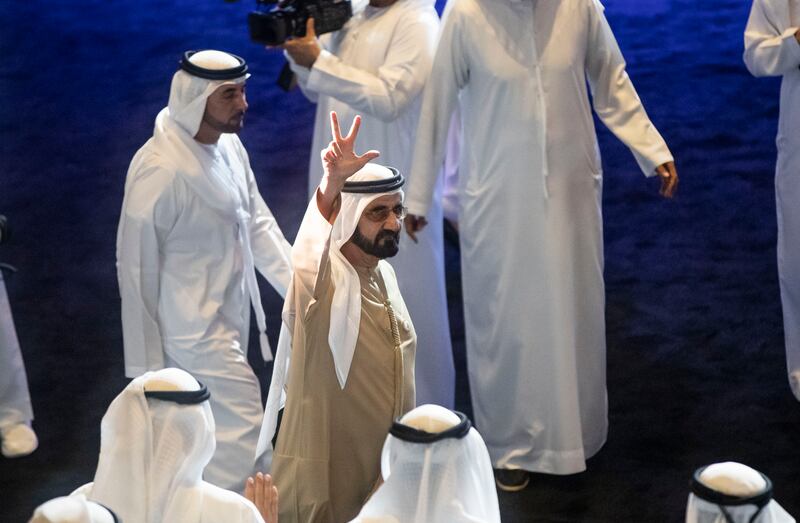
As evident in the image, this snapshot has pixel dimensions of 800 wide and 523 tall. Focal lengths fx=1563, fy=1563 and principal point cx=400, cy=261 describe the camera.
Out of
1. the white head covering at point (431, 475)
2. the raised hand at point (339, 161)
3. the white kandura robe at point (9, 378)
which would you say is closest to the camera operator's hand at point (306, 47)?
the white kandura robe at point (9, 378)

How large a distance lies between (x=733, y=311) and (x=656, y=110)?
7.71 ft

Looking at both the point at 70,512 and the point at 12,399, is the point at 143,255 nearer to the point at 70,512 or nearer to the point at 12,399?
the point at 12,399

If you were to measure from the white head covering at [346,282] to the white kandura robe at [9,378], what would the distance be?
2.01 m

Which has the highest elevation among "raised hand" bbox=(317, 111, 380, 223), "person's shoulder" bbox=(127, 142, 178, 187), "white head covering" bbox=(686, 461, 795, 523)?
"raised hand" bbox=(317, 111, 380, 223)

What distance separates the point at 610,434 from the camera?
578 centimetres

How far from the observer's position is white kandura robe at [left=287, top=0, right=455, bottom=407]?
5707mm

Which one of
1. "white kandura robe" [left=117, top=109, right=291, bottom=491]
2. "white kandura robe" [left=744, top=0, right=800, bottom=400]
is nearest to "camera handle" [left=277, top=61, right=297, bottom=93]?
"white kandura robe" [left=117, top=109, right=291, bottom=491]

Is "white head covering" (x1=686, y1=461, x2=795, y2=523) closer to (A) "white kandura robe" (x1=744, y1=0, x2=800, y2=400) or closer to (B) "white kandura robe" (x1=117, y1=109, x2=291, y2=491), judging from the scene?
(B) "white kandura robe" (x1=117, y1=109, x2=291, y2=491)

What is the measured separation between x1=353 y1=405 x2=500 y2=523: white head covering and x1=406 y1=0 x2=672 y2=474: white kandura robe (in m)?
2.07

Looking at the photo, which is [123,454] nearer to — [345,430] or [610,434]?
[345,430]

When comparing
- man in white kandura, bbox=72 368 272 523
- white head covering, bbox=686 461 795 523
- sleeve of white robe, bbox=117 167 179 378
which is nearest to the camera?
white head covering, bbox=686 461 795 523

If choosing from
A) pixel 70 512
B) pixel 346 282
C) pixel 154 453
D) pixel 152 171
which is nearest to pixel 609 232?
pixel 152 171

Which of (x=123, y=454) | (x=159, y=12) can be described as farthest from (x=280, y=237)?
(x=159, y=12)

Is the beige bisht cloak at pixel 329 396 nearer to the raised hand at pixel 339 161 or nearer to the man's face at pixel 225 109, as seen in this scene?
the raised hand at pixel 339 161
